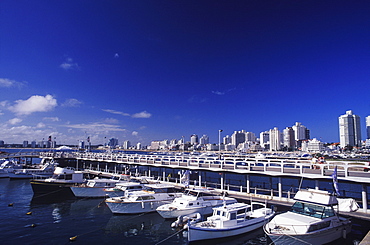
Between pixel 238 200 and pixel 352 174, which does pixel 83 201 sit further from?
pixel 352 174

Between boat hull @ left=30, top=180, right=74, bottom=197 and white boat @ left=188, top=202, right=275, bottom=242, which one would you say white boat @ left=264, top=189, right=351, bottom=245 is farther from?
boat hull @ left=30, top=180, right=74, bottom=197

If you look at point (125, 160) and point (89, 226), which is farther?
point (125, 160)

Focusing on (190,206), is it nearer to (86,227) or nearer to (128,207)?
(128,207)

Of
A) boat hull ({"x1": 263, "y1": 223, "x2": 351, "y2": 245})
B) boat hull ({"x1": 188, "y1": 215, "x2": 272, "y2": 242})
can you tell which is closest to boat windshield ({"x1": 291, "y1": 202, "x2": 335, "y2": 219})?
boat hull ({"x1": 263, "y1": 223, "x2": 351, "y2": 245})

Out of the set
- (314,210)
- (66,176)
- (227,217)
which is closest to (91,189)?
(66,176)

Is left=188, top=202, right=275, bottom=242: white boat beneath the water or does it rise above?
above

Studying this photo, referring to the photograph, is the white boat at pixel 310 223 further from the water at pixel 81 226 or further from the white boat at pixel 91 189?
the white boat at pixel 91 189

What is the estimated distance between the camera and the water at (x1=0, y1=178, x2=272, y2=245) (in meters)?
18.2

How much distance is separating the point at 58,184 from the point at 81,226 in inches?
599

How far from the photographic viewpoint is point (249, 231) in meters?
19.1

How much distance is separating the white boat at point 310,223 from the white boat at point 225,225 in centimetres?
309

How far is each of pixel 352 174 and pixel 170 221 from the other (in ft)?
56.0

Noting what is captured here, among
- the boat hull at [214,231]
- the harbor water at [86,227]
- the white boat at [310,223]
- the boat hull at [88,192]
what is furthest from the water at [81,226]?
the white boat at [310,223]

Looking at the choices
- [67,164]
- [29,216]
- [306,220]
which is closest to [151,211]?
[29,216]
